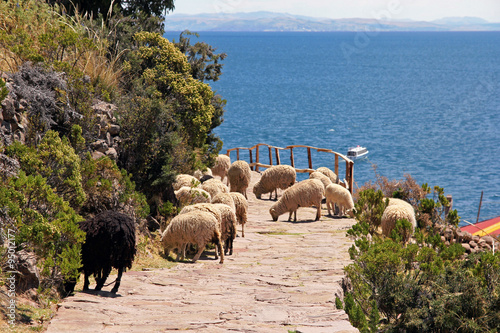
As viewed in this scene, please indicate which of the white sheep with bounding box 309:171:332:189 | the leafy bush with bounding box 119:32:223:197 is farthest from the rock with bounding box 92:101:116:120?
the white sheep with bounding box 309:171:332:189

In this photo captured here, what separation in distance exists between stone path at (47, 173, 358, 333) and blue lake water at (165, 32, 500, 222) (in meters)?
23.1

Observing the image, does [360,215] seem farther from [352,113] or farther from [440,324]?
[352,113]

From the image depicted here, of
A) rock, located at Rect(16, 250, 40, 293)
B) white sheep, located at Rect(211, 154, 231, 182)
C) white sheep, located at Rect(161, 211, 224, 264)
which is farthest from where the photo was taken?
white sheep, located at Rect(211, 154, 231, 182)

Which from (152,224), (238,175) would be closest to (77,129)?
(152,224)

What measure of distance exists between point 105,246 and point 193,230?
132 inches

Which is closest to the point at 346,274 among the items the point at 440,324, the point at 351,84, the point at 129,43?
the point at 440,324

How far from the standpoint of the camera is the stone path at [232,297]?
22.0 feet

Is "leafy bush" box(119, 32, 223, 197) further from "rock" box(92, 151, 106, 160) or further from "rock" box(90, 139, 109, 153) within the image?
"rock" box(92, 151, 106, 160)

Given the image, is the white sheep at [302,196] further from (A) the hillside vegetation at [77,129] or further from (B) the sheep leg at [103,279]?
(B) the sheep leg at [103,279]

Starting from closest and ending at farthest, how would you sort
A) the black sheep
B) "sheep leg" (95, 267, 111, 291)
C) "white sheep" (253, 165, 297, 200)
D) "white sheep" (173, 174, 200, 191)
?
the black sheep, "sheep leg" (95, 267, 111, 291), "white sheep" (173, 174, 200, 191), "white sheep" (253, 165, 297, 200)

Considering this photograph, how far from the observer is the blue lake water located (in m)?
47.5

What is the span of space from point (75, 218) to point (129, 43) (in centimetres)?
1043

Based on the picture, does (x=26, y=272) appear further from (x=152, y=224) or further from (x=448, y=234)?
(x=448, y=234)

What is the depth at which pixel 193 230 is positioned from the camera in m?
11.2
